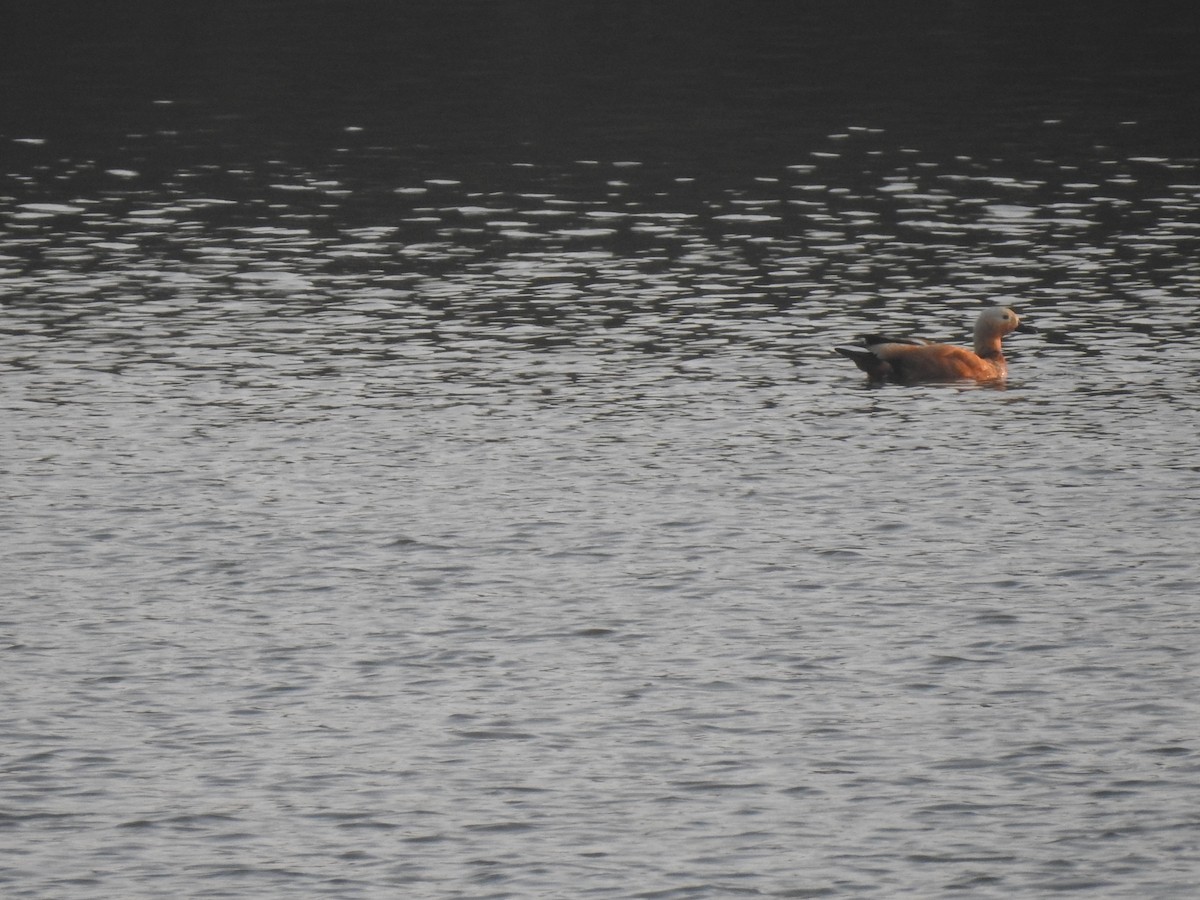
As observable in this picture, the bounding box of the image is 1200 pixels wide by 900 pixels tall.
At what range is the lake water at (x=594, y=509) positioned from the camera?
18641 millimetres

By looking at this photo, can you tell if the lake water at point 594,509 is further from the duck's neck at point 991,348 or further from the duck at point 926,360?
the duck's neck at point 991,348

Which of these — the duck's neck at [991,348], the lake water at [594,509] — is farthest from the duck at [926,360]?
the lake water at [594,509]

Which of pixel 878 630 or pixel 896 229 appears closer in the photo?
pixel 878 630

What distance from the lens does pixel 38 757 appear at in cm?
1994

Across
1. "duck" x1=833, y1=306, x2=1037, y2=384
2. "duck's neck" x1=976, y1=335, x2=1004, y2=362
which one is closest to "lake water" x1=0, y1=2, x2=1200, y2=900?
"duck" x1=833, y1=306, x2=1037, y2=384

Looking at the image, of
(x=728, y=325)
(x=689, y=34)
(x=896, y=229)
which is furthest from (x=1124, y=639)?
(x=689, y=34)

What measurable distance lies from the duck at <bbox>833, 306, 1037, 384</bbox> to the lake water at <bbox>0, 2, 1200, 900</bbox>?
476 mm

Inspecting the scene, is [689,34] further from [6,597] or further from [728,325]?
[6,597]

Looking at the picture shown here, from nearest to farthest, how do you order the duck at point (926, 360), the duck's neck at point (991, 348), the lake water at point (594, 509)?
the lake water at point (594, 509) → the duck at point (926, 360) → the duck's neck at point (991, 348)

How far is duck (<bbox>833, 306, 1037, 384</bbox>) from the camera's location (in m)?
A: 33.9

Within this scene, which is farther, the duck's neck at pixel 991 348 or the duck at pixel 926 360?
the duck's neck at pixel 991 348

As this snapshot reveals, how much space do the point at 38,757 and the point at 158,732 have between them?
3.62 ft

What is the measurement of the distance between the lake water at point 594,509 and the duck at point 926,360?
476 mm

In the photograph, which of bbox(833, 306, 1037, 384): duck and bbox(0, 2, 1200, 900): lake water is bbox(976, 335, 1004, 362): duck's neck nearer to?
bbox(833, 306, 1037, 384): duck
